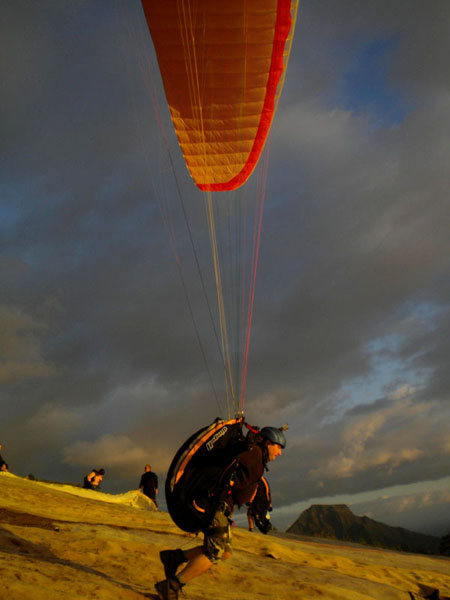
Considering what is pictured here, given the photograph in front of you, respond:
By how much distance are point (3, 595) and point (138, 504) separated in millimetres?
10826

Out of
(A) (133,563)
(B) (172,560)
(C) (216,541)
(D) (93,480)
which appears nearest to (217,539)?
(C) (216,541)

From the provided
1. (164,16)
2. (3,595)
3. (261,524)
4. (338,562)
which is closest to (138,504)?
(338,562)

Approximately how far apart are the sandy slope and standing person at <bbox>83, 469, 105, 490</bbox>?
4294mm

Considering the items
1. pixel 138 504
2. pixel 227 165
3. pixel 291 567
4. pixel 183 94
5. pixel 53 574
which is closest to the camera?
pixel 53 574

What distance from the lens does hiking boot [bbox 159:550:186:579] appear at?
13.4ft

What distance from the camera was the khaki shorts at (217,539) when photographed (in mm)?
4020

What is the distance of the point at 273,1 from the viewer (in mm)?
7457

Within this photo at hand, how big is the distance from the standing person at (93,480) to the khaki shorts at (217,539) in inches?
408

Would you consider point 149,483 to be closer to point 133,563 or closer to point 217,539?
point 133,563

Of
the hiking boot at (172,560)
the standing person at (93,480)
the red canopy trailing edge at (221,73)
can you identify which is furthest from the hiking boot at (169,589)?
the standing person at (93,480)

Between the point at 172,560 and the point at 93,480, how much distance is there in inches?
418

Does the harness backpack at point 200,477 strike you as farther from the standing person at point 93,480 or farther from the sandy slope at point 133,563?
the standing person at point 93,480

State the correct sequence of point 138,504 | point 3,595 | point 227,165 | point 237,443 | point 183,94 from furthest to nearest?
point 138,504 → point 227,165 → point 183,94 → point 237,443 → point 3,595

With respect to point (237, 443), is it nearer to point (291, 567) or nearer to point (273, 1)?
point (291, 567)
